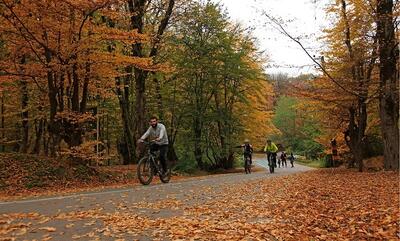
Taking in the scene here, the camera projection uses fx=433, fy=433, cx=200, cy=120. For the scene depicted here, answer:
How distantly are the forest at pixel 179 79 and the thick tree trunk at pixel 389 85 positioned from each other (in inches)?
1.6

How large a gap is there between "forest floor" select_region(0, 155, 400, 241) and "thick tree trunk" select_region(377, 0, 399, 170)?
25.3ft

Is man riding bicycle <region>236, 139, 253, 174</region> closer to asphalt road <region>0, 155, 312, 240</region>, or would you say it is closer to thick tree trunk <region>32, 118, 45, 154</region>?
asphalt road <region>0, 155, 312, 240</region>

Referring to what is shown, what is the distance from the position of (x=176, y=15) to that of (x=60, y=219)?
19173mm

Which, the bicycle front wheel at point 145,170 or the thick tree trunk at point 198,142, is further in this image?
the thick tree trunk at point 198,142

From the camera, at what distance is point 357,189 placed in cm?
1102

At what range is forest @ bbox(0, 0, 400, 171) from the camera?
1470 cm

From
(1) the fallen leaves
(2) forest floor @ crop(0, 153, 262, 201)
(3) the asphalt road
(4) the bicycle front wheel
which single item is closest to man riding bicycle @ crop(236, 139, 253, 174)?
(2) forest floor @ crop(0, 153, 262, 201)

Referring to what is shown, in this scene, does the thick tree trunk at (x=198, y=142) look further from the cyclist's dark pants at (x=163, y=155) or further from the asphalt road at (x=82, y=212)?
the asphalt road at (x=82, y=212)

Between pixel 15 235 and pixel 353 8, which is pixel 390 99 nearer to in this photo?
pixel 353 8

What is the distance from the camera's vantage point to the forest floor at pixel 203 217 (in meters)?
5.23

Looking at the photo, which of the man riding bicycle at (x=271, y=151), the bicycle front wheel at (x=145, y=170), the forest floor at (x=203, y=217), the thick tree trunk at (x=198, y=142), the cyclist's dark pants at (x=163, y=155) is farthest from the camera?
the thick tree trunk at (x=198, y=142)

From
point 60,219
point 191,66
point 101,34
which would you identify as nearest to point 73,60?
point 101,34

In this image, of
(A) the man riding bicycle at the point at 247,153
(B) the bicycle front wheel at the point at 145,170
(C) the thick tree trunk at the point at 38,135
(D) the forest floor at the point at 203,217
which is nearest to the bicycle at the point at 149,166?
(B) the bicycle front wheel at the point at 145,170

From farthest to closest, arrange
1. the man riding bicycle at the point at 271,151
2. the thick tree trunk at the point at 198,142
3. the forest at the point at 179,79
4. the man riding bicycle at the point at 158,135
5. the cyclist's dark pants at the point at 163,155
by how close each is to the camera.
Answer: the thick tree trunk at the point at 198,142 < the man riding bicycle at the point at 271,151 < the forest at the point at 179,79 < the cyclist's dark pants at the point at 163,155 < the man riding bicycle at the point at 158,135
